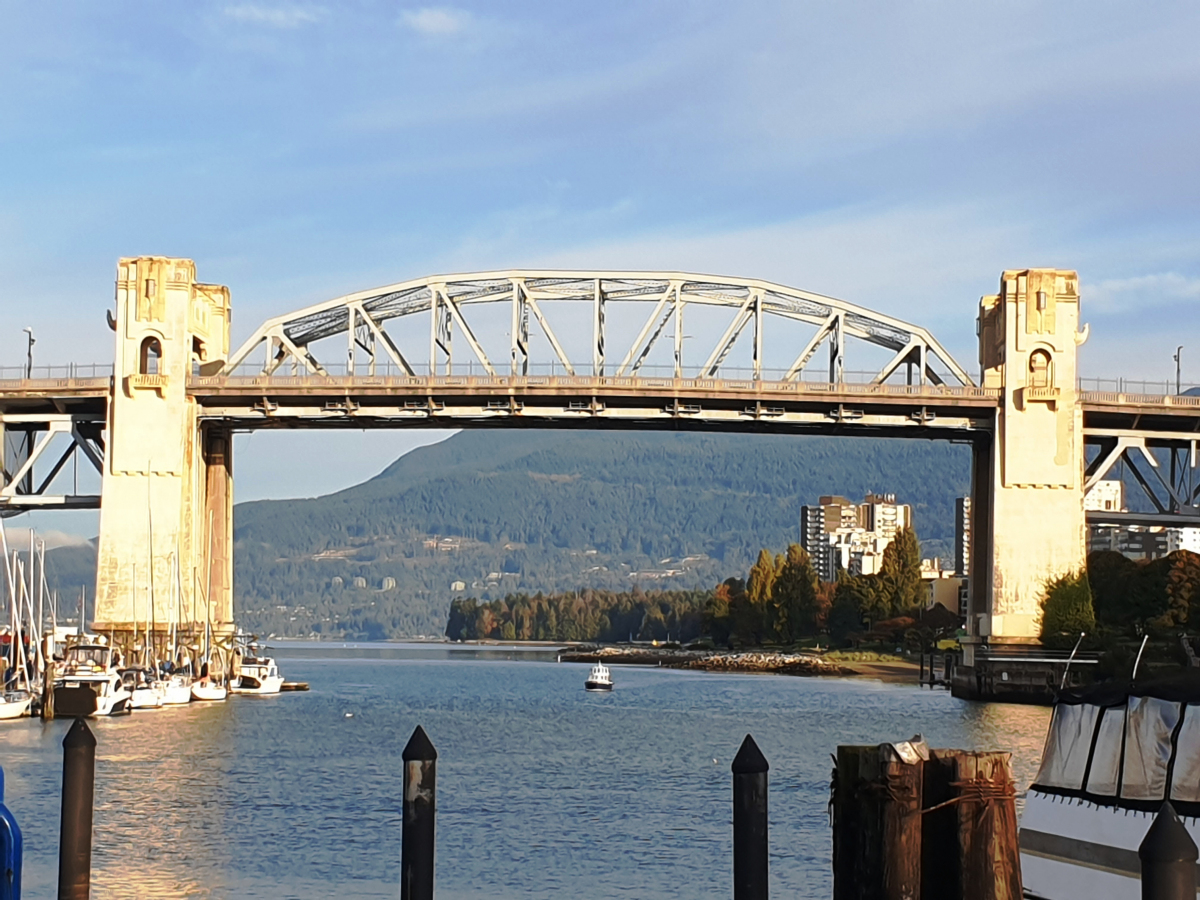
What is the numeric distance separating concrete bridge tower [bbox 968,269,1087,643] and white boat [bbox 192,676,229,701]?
1401 inches

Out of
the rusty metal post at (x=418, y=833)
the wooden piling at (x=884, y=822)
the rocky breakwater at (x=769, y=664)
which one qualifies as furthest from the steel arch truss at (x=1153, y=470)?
the wooden piling at (x=884, y=822)

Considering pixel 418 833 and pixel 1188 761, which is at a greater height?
pixel 1188 761

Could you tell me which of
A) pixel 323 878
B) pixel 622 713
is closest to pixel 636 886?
pixel 323 878

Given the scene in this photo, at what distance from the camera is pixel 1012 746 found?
5503 centimetres

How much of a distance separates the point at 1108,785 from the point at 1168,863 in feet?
17.7

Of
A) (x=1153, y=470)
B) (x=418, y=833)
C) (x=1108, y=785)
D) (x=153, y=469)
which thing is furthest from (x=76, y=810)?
(x=1153, y=470)

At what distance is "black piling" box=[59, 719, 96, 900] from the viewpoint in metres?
19.0

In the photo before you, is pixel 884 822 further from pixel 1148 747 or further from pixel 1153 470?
pixel 1153 470

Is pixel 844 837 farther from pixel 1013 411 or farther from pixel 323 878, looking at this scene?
pixel 1013 411

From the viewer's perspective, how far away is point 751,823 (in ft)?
62.6

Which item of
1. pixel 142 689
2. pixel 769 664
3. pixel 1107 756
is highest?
pixel 1107 756

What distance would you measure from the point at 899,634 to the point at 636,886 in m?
138

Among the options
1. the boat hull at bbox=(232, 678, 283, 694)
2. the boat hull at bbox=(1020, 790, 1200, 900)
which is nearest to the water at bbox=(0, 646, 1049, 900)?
the boat hull at bbox=(232, 678, 283, 694)

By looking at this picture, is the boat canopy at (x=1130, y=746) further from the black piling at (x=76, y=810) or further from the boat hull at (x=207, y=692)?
the boat hull at (x=207, y=692)
